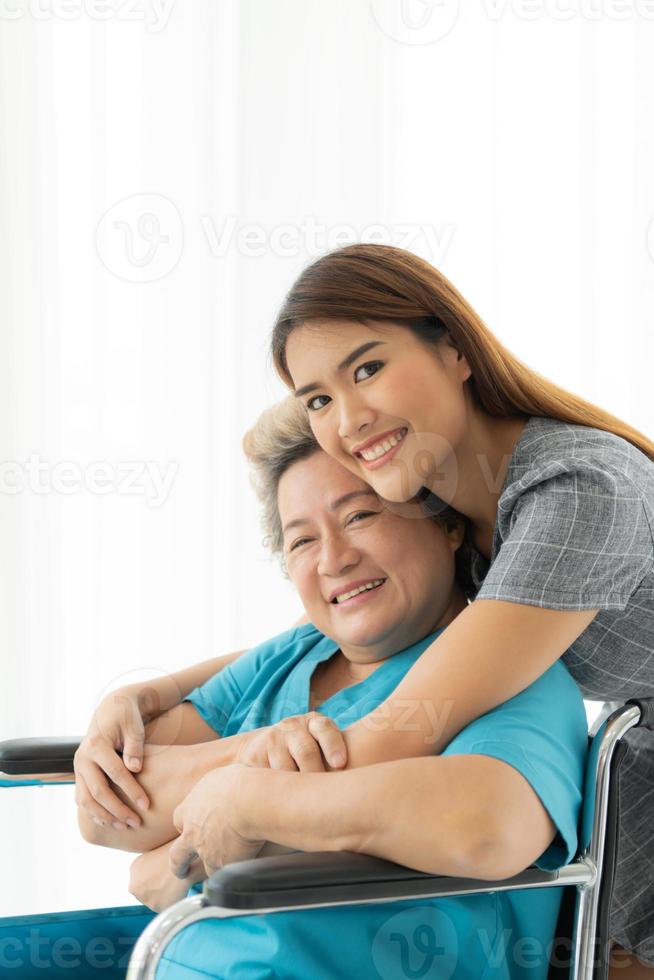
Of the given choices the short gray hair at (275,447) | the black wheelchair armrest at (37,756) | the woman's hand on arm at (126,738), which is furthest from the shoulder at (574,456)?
the black wheelchair armrest at (37,756)

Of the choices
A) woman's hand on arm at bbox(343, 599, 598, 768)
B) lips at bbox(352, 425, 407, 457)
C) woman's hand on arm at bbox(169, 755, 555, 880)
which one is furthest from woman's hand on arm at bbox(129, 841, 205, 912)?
lips at bbox(352, 425, 407, 457)

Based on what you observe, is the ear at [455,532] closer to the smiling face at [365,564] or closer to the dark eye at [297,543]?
the smiling face at [365,564]

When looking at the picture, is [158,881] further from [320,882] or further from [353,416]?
[353,416]

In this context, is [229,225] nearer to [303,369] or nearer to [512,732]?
[303,369]

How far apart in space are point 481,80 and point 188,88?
720mm

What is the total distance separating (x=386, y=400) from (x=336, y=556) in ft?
0.71

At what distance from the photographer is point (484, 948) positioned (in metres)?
1.17

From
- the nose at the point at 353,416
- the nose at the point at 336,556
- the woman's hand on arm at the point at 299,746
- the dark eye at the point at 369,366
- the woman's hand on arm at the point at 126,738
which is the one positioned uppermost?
the dark eye at the point at 369,366

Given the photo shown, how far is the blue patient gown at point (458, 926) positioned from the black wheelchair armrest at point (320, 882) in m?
0.09

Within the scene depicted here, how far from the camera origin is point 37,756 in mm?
1582

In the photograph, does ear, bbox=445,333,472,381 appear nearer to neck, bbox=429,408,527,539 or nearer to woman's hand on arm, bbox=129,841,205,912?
neck, bbox=429,408,527,539

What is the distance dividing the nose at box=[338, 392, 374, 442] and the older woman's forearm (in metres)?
0.42

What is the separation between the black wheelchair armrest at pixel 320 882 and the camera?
0.96 metres

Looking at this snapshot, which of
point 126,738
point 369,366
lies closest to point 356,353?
point 369,366
